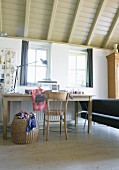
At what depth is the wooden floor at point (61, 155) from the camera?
1801 millimetres

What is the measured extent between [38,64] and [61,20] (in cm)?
126

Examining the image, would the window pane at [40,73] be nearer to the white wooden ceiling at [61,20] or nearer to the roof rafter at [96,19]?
the white wooden ceiling at [61,20]

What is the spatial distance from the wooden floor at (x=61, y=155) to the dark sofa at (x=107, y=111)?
1.12 feet

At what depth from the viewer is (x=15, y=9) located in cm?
375

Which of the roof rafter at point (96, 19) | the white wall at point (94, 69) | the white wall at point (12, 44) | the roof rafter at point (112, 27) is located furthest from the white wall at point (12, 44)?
the roof rafter at point (112, 27)

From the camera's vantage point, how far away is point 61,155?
2.13 metres

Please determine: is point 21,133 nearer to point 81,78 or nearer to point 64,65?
point 64,65

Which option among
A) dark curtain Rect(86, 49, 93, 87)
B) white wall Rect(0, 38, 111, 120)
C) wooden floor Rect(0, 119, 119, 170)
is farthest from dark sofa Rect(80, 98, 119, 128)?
dark curtain Rect(86, 49, 93, 87)

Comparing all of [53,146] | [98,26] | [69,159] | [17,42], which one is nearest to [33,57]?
[17,42]

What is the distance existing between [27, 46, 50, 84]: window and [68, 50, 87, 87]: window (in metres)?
0.67

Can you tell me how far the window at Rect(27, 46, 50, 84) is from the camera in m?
4.34

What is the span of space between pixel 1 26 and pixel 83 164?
11.5ft

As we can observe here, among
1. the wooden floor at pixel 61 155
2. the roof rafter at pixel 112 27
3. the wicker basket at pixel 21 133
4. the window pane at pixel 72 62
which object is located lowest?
the wooden floor at pixel 61 155

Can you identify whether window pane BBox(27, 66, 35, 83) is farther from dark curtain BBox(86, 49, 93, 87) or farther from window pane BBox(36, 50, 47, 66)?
dark curtain BBox(86, 49, 93, 87)
